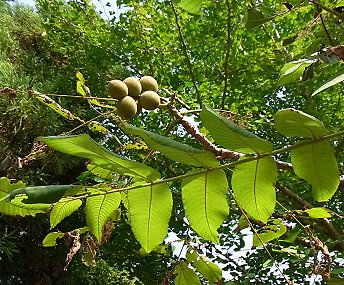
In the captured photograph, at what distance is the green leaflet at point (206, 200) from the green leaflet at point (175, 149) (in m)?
0.03

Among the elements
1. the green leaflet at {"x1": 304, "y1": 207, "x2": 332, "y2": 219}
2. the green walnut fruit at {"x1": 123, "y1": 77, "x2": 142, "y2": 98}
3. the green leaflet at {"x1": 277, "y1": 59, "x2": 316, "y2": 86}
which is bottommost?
the green leaflet at {"x1": 277, "y1": 59, "x2": 316, "y2": 86}

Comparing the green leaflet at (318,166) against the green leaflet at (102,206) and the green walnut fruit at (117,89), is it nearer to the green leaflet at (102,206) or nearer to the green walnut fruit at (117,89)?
the green leaflet at (102,206)

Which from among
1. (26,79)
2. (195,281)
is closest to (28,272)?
(26,79)

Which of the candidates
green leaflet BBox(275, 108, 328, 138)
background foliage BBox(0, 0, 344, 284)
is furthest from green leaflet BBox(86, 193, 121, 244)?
background foliage BBox(0, 0, 344, 284)

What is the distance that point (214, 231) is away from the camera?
733mm

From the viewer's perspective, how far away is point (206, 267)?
1.34m

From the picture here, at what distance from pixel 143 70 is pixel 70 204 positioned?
14.6 ft

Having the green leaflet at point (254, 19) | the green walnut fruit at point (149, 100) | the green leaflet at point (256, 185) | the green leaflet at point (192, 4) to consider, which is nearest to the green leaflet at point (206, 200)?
the green leaflet at point (256, 185)

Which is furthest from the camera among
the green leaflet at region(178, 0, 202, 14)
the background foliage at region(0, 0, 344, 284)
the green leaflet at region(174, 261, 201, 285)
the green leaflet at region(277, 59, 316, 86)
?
the background foliage at region(0, 0, 344, 284)

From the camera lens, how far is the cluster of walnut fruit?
1098 mm

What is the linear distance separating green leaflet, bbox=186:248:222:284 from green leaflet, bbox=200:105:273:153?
767mm

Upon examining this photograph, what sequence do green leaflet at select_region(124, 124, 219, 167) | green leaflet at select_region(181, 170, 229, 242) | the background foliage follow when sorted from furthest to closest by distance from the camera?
the background foliage
green leaflet at select_region(181, 170, 229, 242)
green leaflet at select_region(124, 124, 219, 167)

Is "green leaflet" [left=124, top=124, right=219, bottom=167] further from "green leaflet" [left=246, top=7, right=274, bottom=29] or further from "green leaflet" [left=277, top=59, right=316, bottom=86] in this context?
"green leaflet" [left=246, top=7, right=274, bottom=29]

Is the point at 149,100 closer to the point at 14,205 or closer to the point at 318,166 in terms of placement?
the point at 14,205
